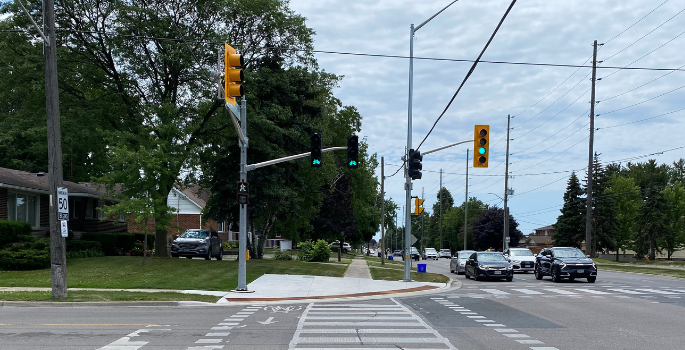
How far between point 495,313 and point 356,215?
55.4m

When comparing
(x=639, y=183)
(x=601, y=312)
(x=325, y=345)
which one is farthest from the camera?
(x=639, y=183)

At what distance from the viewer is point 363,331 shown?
1153cm

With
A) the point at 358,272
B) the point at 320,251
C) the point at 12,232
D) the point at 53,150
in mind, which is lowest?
the point at 358,272

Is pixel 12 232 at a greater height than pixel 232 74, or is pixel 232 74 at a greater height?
pixel 232 74

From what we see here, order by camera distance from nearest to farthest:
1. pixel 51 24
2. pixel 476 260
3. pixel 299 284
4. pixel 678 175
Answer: pixel 51 24 < pixel 299 284 < pixel 476 260 < pixel 678 175

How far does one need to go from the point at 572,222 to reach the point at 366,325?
6605 centimetres

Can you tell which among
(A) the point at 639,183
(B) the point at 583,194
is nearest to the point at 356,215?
(B) the point at 583,194

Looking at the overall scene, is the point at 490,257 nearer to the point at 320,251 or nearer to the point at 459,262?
the point at 459,262

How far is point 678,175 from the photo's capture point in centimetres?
10325

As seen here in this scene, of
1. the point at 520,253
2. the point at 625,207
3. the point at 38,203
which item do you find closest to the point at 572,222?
the point at 625,207

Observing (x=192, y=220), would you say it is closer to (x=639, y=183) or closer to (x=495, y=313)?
(x=495, y=313)

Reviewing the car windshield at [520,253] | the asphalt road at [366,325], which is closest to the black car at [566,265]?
the asphalt road at [366,325]

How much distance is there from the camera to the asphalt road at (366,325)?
1010cm

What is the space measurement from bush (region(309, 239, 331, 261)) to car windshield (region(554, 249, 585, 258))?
18184 mm
